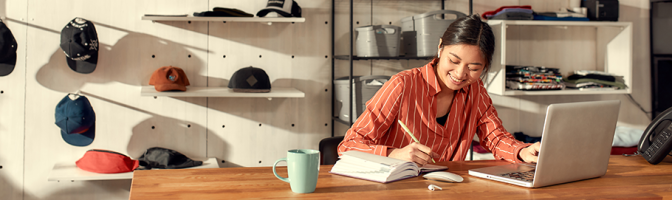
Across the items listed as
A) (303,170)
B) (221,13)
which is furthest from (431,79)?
(221,13)

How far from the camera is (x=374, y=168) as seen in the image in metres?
1.19

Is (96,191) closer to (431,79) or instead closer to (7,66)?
(7,66)

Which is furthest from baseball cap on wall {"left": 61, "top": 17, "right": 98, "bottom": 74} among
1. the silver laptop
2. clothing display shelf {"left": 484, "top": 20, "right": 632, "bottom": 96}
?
clothing display shelf {"left": 484, "top": 20, "right": 632, "bottom": 96}

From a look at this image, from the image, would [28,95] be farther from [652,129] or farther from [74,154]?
[652,129]

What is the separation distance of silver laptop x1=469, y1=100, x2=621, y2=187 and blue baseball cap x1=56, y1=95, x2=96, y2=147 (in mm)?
2095

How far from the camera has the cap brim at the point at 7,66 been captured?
248 centimetres

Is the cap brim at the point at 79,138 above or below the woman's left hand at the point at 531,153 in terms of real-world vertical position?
below

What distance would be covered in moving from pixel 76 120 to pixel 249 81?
925 millimetres

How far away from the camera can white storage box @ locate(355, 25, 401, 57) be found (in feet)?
8.46

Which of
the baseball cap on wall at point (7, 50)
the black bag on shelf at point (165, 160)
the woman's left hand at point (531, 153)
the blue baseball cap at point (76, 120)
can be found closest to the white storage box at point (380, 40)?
the black bag on shelf at point (165, 160)

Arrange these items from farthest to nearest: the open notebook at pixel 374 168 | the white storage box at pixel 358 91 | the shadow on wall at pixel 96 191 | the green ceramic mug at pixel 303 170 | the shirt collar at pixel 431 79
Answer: the shadow on wall at pixel 96 191, the white storage box at pixel 358 91, the shirt collar at pixel 431 79, the open notebook at pixel 374 168, the green ceramic mug at pixel 303 170

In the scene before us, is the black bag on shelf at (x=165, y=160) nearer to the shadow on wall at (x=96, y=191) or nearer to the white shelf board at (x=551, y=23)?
the shadow on wall at (x=96, y=191)

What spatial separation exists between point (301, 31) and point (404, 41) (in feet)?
2.07

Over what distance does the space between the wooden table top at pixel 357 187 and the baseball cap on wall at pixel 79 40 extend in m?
1.53
